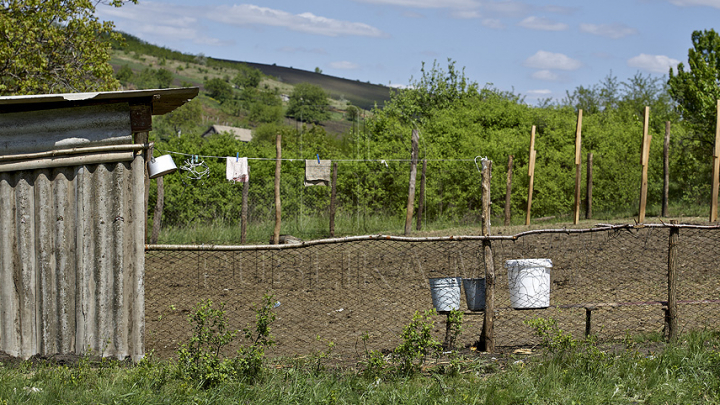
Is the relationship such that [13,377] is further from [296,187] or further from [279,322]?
[296,187]

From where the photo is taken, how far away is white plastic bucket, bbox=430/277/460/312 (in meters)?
6.12

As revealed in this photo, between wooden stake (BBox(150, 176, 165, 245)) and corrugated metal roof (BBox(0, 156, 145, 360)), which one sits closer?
corrugated metal roof (BBox(0, 156, 145, 360))

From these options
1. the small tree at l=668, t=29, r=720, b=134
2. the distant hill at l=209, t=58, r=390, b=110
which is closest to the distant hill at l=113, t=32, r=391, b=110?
the distant hill at l=209, t=58, r=390, b=110

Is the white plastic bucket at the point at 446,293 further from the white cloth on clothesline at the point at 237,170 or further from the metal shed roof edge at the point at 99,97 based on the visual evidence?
the white cloth on clothesline at the point at 237,170

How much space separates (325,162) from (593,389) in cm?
1046

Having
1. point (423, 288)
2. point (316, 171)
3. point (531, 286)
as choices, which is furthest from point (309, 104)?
point (531, 286)

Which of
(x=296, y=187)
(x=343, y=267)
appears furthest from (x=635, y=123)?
(x=343, y=267)

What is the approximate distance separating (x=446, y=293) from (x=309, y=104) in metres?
79.1

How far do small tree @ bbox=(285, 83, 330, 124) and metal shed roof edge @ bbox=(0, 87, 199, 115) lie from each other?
6892 cm

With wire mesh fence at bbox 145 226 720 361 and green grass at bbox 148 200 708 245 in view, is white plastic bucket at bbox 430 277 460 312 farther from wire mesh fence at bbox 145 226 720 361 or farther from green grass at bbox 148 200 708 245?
green grass at bbox 148 200 708 245

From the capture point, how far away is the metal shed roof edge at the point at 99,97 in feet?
16.3

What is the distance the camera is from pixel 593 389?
4551 millimetres

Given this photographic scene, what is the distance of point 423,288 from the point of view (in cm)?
901

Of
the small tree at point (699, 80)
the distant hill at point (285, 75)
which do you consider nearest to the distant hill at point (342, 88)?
the distant hill at point (285, 75)
